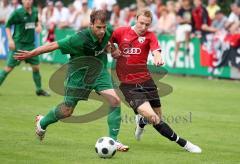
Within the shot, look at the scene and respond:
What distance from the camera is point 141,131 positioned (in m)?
11.4

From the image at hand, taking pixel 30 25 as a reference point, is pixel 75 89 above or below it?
above

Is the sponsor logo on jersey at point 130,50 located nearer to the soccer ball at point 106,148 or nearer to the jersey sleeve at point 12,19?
the soccer ball at point 106,148

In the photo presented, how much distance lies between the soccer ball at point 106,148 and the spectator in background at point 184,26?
1404cm

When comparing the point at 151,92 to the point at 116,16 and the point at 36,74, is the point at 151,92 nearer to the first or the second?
the point at 36,74

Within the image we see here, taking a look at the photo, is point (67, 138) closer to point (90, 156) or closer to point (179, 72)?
point (90, 156)

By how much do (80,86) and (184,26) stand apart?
1349cm

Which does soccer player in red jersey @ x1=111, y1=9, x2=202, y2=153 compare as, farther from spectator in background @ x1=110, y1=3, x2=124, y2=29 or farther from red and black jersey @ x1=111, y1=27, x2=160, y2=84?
spectator in background @ x1=110, y1=3, x2=124, y2=29

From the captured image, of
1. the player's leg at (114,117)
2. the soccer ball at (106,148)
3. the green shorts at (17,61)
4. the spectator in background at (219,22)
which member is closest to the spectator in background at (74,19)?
the spectator in background at (219,22)

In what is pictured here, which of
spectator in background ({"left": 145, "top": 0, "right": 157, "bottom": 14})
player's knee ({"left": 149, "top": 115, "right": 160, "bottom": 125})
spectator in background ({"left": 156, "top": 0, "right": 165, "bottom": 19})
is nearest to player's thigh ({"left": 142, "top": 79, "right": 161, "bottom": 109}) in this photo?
player's knee ({"left": 149, "top": 115, "right": 160, "bottom": 125})

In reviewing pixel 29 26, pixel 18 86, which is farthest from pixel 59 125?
pixel 18 86

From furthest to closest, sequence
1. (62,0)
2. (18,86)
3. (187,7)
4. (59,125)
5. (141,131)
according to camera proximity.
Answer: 1. (62,0)
2. (187,7)
3. (18,86)
4. (59,125)
5. (141,131)

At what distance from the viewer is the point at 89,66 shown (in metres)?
10.6

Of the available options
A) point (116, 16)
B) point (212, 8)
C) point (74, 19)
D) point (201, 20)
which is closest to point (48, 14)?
point (74, 19)

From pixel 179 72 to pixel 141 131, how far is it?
12.8 meters
